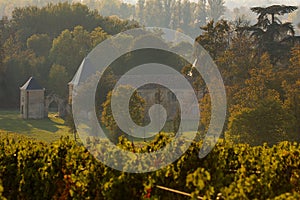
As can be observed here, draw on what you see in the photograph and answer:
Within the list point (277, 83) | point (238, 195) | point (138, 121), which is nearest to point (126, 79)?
point (138, 121)

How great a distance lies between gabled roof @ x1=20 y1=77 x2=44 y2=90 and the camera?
5184 cm

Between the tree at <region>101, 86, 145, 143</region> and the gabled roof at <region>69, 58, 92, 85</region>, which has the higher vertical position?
the gabled roof at <region>69, 58, 92, 85</region>

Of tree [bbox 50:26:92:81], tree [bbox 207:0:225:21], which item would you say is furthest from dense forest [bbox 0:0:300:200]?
tree [bbox 207:0:225:21]

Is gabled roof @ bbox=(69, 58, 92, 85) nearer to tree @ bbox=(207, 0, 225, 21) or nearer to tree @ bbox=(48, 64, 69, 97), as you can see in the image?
tree @ bbox=(48, 64, 69, 97)

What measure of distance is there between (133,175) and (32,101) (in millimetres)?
44239

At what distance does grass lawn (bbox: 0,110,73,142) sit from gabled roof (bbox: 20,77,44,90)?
3035mm

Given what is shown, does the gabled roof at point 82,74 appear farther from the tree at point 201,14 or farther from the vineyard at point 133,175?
the tree at point 201,14

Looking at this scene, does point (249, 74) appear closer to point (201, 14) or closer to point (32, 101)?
point (32, 101)

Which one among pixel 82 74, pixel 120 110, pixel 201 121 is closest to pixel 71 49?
pixel 82 74

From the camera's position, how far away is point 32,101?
51594mm

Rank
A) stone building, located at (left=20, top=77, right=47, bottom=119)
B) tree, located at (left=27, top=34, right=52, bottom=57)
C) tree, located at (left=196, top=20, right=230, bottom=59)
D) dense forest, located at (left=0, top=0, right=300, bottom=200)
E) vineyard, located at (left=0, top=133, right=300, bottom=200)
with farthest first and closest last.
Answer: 1. tree, located at (left=27, top=34, right=52, bottom=57)
2. stone building, located at (left=20, top=77, right=47, bottom=119)
3. tree, located at (left=196, top=20, right=230, bottom=59)
4. dense forest, located at (left=0, top=0, right=300, bottom=200)
5. vineyard, located at (left=0, top=133, right=300, bottom=200)

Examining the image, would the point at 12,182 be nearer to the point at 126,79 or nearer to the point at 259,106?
the point at 259,106

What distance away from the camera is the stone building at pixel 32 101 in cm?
5122

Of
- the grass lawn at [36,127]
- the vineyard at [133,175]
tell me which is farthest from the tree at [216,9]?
the vineyard at [133,175]
